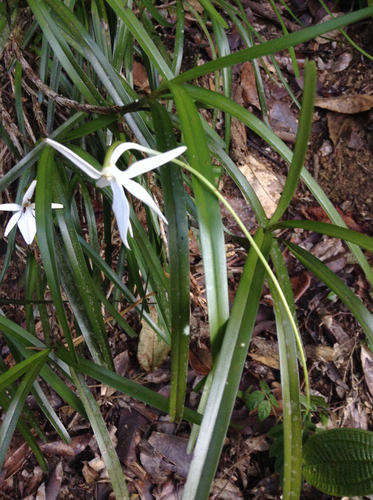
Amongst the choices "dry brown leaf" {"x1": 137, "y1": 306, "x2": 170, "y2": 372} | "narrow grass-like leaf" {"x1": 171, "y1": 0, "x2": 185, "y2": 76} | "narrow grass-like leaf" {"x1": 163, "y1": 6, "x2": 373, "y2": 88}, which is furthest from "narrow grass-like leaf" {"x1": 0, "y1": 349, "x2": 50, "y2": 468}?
"narrow grass-like leaf" {"x1": 171, "y1": 0, "x2": 185, "y2": 76}

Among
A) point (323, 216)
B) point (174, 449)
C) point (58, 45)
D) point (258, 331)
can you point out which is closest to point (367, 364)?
point (258, 331)

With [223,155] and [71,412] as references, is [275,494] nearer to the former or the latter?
[71,412]

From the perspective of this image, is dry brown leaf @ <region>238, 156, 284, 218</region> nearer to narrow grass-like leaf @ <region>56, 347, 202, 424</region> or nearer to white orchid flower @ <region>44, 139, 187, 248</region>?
narrow grass-like leaf @ <region>56, 347, 202, 424</region>

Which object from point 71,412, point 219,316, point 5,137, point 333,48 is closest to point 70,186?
point 5,137

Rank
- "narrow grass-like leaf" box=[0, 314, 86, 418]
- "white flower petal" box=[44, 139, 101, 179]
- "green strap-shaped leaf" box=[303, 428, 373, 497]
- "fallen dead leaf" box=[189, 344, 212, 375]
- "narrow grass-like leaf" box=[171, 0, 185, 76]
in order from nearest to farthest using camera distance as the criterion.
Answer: "white flower petal" box=[44, 139, 101, 179]
"green strap-shaped leaf" box=[303, 428, 373, 497]
"narrow grass-like leaf" box=[0, 314, 86, 418]
"narrow grass-like leaf" box=[171, 0, 185, 76]
"fallen dead leaf" box=[189, 344, 212, 375]

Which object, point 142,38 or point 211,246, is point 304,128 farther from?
point 142,38
